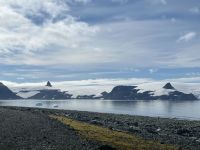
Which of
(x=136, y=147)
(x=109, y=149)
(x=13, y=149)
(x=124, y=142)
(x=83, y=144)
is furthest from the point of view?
(x=124, y=142)

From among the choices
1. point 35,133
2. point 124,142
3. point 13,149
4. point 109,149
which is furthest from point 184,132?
point 13,149

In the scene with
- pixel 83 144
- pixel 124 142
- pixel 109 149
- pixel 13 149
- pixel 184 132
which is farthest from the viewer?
pixel 184 132

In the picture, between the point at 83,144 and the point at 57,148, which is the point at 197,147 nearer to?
the point at 83,144

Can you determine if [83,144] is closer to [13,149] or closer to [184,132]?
Result: [13,149]

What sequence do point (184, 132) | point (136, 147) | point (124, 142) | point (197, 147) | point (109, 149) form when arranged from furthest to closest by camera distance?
point (184, 132) < point (197, 147) < point (124, 142) < point (136, 147) < point (109, 149)

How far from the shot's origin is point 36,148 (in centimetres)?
3080

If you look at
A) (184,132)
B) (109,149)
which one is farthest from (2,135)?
(184,132)

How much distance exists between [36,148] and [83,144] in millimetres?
5101

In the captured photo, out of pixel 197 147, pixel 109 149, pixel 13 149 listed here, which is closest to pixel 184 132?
pixel 197 147

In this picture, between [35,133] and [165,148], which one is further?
[35,133]

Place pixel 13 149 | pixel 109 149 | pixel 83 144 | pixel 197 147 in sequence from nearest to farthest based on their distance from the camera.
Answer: pixel 13 149
pixel 109 149
pixel 83 144
pixel 197 147

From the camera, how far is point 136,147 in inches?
1459

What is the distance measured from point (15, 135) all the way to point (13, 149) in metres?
8.22

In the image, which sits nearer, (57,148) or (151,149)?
(57,148)
